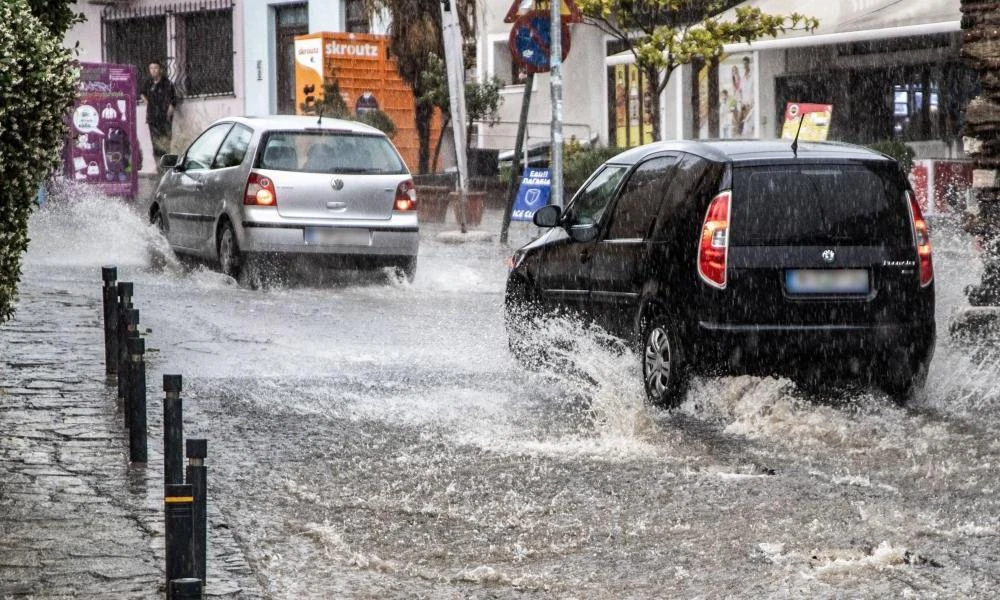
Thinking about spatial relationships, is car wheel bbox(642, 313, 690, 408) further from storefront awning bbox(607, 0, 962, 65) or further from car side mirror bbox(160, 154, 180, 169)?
storefront awning bbox(607, 0, 962, 65)

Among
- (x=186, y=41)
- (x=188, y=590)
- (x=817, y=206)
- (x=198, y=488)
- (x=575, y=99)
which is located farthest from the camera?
(x=186, y=41)

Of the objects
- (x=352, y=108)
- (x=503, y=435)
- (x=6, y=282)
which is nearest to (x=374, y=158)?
(x=503, y=435)

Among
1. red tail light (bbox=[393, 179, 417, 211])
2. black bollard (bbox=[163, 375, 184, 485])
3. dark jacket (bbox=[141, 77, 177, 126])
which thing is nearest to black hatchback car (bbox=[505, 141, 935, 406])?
black bollard (bbox=[163, 375, 184, 485])

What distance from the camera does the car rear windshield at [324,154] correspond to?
16375mm

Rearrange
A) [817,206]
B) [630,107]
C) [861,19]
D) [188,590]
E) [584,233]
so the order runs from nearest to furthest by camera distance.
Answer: [188,590], [817,206], [584,233], [861,19], [630,107]

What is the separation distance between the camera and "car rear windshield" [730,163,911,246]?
929 cm

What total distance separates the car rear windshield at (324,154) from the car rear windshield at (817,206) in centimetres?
769

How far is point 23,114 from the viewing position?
7266 mm

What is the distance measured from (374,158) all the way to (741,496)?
9.94 meters

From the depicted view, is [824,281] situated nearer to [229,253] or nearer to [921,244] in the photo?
[921,244]

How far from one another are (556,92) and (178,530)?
53.0 feet

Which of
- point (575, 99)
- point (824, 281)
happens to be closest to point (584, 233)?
point (824, 281)

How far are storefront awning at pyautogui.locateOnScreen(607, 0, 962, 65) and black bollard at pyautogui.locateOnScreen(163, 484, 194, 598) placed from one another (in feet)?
59.0

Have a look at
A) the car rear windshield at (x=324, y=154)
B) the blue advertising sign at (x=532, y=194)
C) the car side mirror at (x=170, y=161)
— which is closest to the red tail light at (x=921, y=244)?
the car rear windshield at (x=324, y=154)
